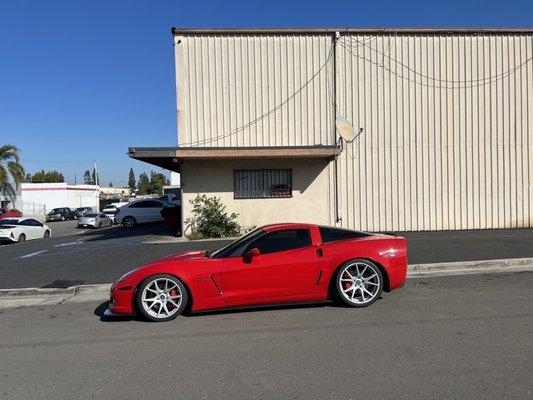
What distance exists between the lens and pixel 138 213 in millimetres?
30297

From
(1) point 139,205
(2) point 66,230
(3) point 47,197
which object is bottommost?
(2) point 66,230

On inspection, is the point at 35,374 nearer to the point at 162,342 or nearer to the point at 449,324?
the point at 162,342

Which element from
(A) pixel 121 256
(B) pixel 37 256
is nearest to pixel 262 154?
(A) pixel 121 256

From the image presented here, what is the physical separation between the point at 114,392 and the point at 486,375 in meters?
3.22

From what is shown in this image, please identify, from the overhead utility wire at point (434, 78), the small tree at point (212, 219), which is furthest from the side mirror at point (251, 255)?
the overhead utility wire at point (434, 78)

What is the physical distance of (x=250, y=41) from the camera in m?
16.9

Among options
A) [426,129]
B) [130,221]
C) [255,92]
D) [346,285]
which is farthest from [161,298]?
[130,221]

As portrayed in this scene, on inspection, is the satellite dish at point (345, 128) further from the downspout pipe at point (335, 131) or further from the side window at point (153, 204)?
the side window at point (153, 204)

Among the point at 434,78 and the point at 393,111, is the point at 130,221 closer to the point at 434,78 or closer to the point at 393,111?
the point at 393,111

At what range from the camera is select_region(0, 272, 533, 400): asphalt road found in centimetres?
417

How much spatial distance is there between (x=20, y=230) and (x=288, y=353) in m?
25.6

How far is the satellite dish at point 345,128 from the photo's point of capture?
54.4 ft

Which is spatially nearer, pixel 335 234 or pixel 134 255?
pixel 335 234

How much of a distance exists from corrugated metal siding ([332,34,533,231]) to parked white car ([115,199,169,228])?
16.6 metres
